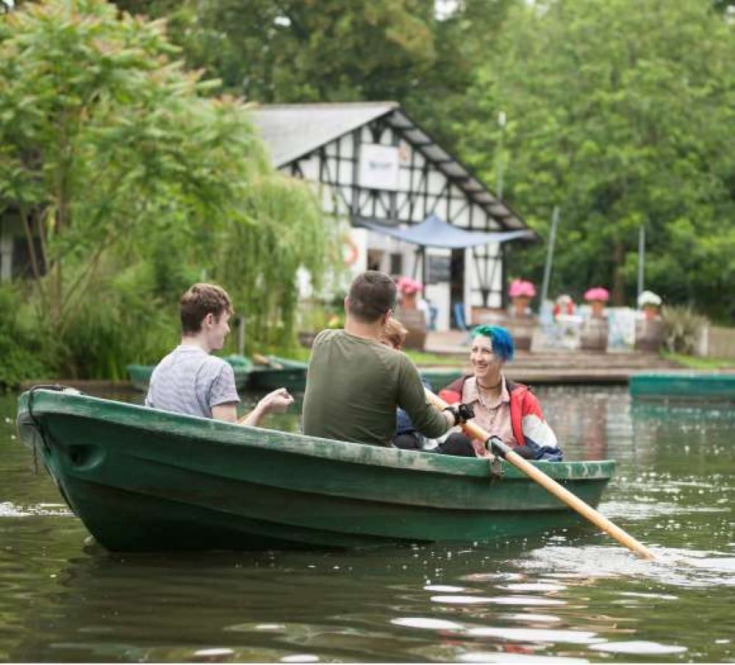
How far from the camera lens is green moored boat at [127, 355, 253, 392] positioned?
94.7 ft

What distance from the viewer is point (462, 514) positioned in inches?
459

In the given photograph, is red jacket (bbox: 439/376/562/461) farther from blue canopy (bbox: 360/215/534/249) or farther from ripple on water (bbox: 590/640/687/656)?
blue canopy (bbox: 360/215/534/249)

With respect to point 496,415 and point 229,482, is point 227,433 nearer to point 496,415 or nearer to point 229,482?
point 229,482

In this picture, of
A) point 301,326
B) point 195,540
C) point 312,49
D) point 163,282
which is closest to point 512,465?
point 195,540

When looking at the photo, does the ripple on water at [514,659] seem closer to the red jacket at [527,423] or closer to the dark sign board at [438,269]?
the red jacket at [527,423]

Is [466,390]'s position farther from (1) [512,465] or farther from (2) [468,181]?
(2) [468,181]

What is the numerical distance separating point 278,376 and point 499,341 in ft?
63.3

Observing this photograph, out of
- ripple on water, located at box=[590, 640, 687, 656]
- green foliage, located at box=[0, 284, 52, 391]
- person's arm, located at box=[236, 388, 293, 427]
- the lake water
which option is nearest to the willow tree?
green foliage, located at box=[0, 284, 52, 391]

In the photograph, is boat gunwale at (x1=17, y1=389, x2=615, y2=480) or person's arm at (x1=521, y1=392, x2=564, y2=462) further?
person's arm at (x1=521, y1=392, x2=564, y2=462)

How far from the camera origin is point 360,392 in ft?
35.6

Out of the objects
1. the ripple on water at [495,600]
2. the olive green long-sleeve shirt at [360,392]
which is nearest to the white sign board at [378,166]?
the olive green long-sleeve shirt at [360,392]

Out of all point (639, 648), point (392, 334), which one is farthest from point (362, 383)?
point (639, 648)

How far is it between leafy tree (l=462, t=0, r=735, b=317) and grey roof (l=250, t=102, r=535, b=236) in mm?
1371

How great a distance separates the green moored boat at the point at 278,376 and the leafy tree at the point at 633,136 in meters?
24.1
